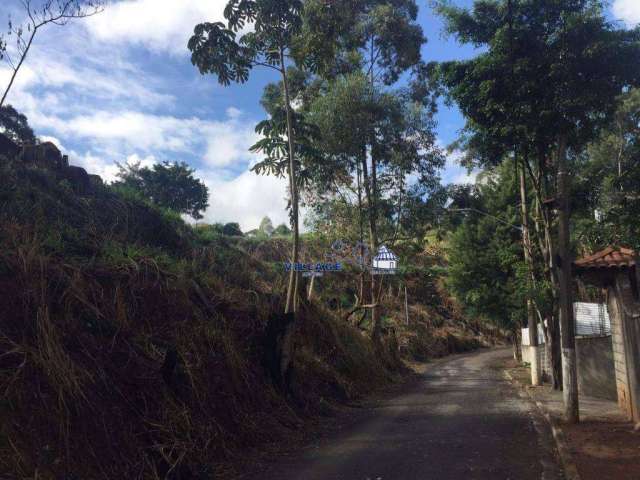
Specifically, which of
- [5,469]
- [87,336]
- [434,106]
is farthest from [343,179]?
[5,469]

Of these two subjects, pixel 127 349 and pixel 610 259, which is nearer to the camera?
pixel 127 349

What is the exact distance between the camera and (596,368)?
15.1 metres

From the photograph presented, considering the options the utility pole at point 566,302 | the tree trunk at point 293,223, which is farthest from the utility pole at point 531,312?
the tree trunk at point 293,223

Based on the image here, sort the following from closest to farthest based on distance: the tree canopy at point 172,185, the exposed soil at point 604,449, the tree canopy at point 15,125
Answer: the exposed soil at point 604,449
the tree canopy at point 15,125
the tree canopy at point 172,185

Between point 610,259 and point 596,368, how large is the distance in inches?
238

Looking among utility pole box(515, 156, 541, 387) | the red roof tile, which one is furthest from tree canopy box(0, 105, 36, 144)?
the red roof tile

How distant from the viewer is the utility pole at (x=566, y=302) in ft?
34.2

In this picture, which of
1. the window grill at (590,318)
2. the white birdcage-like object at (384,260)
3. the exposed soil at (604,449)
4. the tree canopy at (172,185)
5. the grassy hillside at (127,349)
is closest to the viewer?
the grassy hillside at (127,349)

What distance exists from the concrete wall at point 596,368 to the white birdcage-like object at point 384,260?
27.0ft

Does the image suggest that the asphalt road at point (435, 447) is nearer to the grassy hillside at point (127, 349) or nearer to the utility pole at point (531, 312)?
the grassy hillside at point (127, 349)

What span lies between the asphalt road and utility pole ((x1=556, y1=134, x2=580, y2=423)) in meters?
0.72

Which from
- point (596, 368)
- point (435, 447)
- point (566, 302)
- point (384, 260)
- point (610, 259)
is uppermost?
point (384, 260)

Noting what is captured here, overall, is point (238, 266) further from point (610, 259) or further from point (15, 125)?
point (15, 125)

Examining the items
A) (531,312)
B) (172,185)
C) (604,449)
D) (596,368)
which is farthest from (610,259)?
(172,185)
